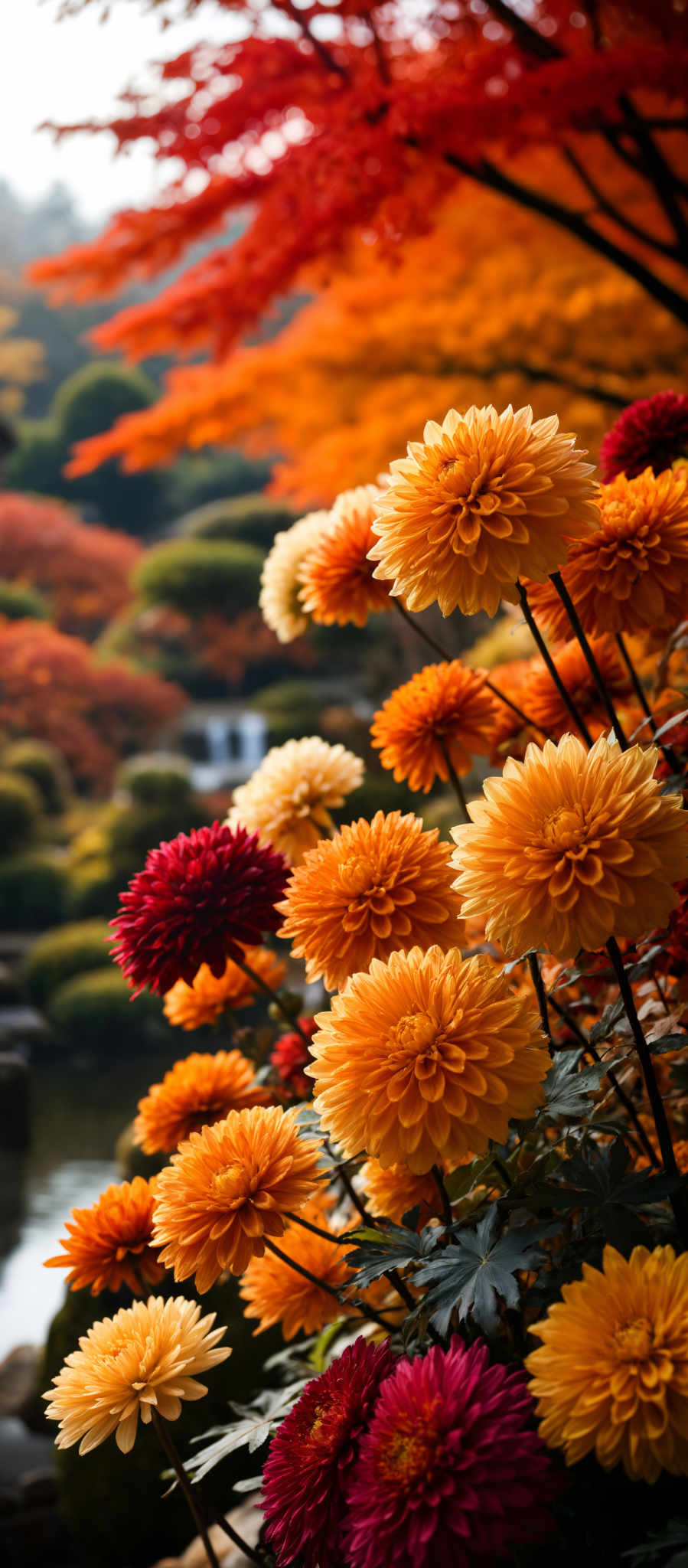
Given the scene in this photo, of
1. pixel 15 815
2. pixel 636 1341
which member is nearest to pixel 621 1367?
pixel 636 1341

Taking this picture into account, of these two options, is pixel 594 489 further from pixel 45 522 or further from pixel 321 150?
pixel 45 522

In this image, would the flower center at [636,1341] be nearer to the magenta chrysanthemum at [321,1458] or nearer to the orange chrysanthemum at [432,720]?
the magenta chrysanthemum at [321,1458]

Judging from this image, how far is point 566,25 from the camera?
9.79 feet

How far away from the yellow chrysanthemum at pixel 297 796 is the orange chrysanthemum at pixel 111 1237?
1.05ft

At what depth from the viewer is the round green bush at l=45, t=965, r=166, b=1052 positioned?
5.97m

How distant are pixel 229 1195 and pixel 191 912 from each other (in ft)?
0.68

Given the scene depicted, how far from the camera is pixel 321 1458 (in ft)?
2.17

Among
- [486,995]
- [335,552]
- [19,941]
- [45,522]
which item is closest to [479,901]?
[486,995]

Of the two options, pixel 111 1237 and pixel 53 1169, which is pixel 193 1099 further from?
pixel 53 1169

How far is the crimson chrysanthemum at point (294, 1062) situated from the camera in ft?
3.85

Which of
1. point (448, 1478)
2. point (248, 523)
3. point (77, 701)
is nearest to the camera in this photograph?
point (448, 1478)

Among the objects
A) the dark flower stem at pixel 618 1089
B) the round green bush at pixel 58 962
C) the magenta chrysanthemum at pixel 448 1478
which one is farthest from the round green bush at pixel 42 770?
the magenta chrysanthemum at pixel 448 1478

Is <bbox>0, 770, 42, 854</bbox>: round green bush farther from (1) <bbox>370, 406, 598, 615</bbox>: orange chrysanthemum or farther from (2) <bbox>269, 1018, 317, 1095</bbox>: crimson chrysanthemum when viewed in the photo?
(1) <bbox>370, 406, 598, 615</bbox>: orange chrysanthemum

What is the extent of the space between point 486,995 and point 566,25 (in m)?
3.13
